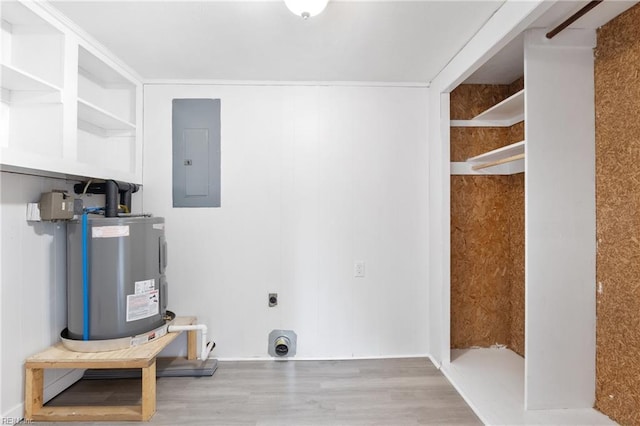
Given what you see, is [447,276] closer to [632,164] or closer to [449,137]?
[449,137]

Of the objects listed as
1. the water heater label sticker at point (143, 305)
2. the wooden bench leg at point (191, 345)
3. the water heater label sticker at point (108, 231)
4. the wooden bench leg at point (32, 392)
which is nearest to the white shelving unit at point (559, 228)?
the wooden bench leg at point (191, 345)

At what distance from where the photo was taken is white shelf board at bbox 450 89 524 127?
2314 millimetres

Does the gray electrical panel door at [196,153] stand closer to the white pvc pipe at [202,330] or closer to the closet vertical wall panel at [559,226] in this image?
the white pvc pipe at [202,330]

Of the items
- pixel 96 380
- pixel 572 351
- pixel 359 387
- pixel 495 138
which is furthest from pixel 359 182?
pixel 96 380

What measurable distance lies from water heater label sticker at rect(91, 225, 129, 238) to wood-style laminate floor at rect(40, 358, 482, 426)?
1049 mm

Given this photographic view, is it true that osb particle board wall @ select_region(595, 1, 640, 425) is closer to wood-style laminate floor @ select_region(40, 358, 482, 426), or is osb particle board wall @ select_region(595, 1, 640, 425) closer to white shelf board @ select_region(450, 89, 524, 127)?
white shelf board @ select_region(450, 89, 524, 127)

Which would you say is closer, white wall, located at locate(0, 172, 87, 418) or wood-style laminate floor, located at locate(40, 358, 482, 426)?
white wall, located at locate(0, 172, 87, 418)

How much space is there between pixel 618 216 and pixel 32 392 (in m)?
3.37

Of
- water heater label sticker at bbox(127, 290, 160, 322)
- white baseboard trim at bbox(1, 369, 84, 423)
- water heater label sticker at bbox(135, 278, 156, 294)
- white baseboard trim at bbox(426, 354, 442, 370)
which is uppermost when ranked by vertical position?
water heater label sticker at bbox(135, 278, 156, 294)

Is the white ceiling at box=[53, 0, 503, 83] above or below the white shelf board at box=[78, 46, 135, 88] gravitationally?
above

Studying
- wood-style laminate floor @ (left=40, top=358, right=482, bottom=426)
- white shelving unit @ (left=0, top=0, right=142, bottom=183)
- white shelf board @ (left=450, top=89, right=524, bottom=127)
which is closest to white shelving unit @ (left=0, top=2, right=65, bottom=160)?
white shelving unit @ (left=0, top=0, right=142, bottom=183)

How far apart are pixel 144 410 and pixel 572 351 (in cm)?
247

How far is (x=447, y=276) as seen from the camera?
2.43 m

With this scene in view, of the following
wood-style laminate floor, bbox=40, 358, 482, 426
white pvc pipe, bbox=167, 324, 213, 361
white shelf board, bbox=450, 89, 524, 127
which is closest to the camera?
wood-style laminate floor, bbox=40, 358, 482, 426
